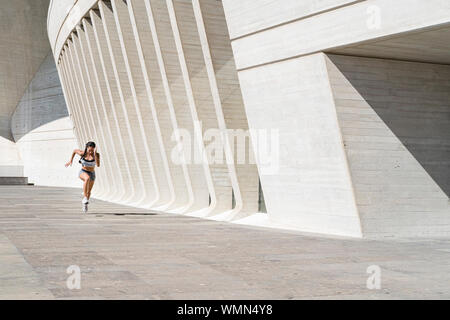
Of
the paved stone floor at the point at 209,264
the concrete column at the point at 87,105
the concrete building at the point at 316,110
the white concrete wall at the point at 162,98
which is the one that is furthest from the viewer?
the concrete column at the point at 87,105

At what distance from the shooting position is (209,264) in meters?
7.41

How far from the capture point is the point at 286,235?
11.1 m

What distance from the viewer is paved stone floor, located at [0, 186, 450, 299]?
5.73 m

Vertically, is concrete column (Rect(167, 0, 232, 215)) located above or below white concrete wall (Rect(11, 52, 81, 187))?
below

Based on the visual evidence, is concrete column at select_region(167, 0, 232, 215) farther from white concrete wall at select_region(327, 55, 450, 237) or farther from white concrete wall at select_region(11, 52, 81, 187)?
white concrete wall at select_region(11, 52, 81, 187)

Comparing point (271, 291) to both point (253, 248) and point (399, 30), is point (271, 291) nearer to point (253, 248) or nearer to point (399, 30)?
point (253, 248)

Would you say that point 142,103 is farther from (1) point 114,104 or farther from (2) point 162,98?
(1) point 114,104

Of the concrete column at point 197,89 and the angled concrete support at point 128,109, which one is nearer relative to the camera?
the concrete column at point 197,89

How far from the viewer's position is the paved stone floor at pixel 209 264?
18.8ft

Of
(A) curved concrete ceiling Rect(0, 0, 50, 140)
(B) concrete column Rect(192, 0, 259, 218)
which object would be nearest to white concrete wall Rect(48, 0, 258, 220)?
(B) concrete column Rect(192, 0, 259, 218)

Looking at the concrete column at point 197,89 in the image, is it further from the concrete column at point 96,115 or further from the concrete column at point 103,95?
the concrete column at point 96,115

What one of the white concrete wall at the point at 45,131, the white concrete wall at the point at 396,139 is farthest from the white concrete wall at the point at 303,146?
the white concrete wall at the point at 45,131

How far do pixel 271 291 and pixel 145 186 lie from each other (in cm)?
1628
